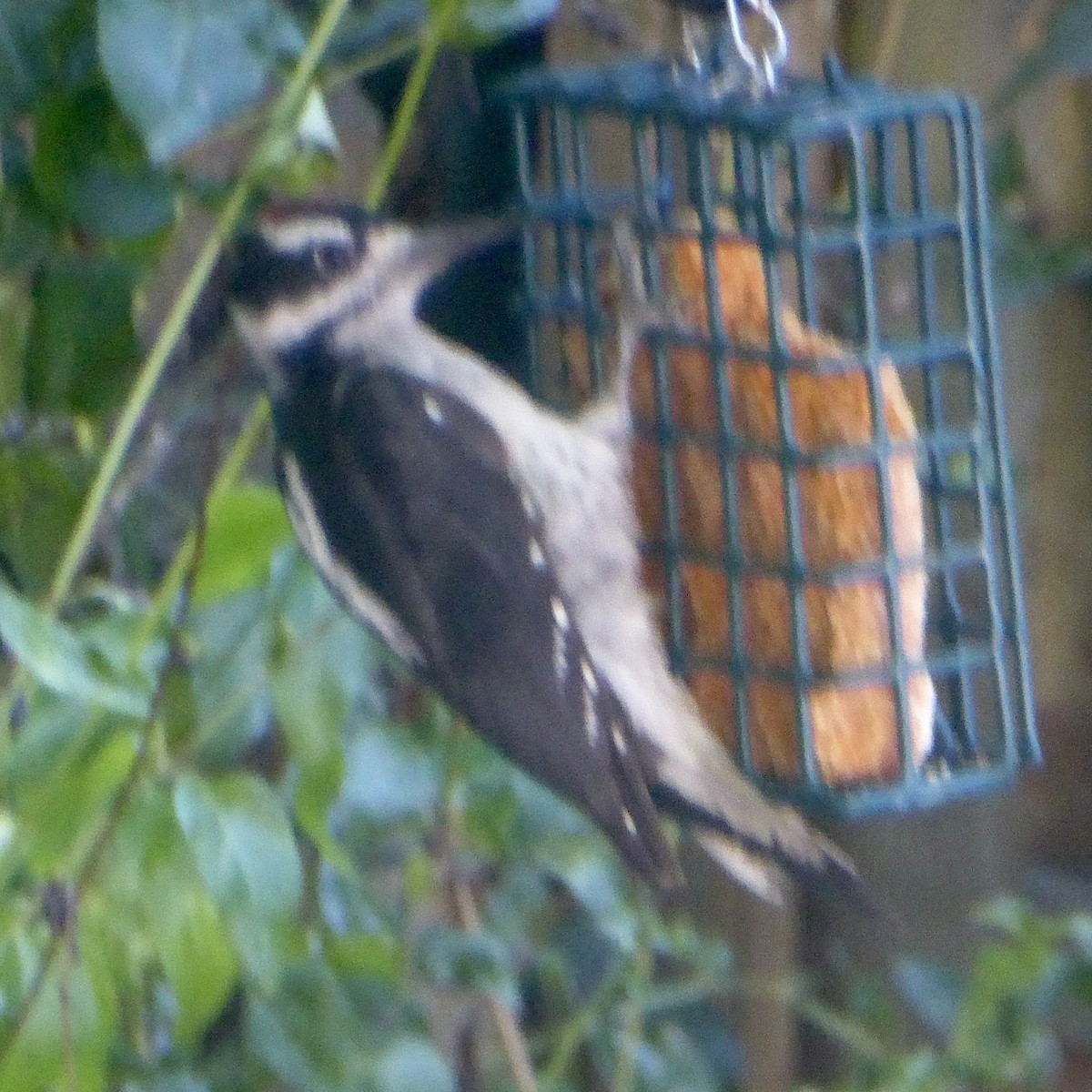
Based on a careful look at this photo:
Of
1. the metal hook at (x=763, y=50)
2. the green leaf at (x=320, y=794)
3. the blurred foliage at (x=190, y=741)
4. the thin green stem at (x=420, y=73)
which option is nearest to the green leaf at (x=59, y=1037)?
the blurred foliage at (x=190, y=741)

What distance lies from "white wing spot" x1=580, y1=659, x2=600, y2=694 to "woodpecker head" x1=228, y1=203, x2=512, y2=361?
27 centimetres

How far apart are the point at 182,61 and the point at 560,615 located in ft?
1.36

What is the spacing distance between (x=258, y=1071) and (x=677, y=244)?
0.57 m

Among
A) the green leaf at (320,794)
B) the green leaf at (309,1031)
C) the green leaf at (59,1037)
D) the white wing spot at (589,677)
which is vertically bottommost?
the green leaf at (309,1031)

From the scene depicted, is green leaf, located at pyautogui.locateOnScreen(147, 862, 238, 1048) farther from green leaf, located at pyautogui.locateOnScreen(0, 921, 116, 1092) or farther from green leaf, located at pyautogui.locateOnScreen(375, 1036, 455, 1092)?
green leaf, located at pyautogui.locateOnScreen(375, 1036, 455, 1092)

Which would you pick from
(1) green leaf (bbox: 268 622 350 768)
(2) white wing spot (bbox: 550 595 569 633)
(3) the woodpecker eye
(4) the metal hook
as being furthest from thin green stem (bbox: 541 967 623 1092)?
(4) the metal hook

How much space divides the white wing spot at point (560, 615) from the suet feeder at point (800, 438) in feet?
0.21

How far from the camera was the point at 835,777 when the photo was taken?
0.91 meters

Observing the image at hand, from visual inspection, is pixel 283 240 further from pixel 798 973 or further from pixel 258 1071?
pixel 798 973

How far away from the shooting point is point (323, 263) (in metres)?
1.02

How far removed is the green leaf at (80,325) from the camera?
2.99ft

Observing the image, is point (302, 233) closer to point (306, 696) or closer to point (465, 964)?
point (306, 696)

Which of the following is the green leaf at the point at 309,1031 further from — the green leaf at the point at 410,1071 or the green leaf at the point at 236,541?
the green leaf at the point at 236,541

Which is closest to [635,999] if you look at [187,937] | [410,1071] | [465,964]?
[465,964]
